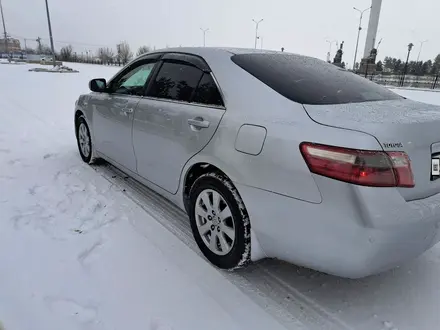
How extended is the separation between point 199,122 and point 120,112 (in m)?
1.41

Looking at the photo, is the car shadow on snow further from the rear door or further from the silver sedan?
the rear door

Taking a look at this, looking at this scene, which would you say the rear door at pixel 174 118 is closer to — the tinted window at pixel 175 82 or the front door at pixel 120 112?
the tinted window at pixel 175 82

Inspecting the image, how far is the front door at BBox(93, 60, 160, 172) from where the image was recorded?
3.36m

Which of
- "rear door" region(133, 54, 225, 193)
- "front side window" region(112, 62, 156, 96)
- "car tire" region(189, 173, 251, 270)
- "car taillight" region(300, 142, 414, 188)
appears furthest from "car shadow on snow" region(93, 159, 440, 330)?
"front side window" region(112, 62, 156, 96)

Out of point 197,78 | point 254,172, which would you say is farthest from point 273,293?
point 197,78

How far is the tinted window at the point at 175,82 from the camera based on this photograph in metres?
2.70

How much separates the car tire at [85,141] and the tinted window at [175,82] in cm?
178

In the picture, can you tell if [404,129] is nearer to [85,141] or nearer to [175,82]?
[175,82]

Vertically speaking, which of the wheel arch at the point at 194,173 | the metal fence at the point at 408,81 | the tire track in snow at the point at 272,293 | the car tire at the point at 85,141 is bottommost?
the metal fence at the point at 408,81

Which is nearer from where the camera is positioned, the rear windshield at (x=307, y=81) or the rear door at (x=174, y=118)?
the rear windshield at (x=307, y=81)

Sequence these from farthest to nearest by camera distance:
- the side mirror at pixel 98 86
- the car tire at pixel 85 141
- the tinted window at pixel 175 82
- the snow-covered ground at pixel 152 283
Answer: the car tire at pixel 85 141 → the side mirror at pixel 98 86 → the tinted window at pixel 175 82 → the snow-covered ground at pixel 152 283

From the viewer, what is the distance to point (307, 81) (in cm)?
234

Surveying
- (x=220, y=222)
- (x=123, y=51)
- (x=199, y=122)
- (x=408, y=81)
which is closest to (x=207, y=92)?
(x=199, y=122)

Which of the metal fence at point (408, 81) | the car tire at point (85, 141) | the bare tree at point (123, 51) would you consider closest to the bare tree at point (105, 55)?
the bare tree at point (123, 51)
